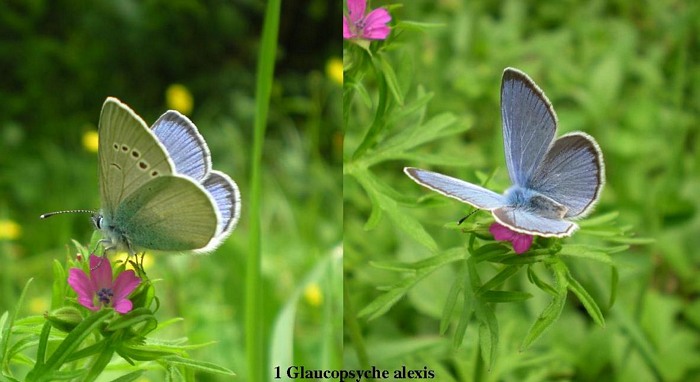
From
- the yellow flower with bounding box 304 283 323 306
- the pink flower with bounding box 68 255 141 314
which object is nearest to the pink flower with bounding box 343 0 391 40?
the pink flower with bounding box 68 255 141 314

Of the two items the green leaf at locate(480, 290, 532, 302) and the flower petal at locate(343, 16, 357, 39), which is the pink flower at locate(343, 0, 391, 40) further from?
the green leaf at locate(480, 290, 532, 302)

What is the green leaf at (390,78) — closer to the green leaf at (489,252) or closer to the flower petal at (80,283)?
the green leaf at (489,252)

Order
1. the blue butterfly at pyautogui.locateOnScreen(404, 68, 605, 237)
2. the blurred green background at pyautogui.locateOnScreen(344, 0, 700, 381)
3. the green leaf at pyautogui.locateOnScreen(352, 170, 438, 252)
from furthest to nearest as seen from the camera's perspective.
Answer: the blurred green background at pyautogui.locateOnScreen(344, 0, 700, 381) < the green leaf at pyautogui.locateOnScreen(352, 170, 438, 252) < the blue butterfly at pyautogui.locateOnScreen(404, 68, 605, 237)

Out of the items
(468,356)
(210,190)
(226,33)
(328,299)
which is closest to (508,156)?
(210,190)

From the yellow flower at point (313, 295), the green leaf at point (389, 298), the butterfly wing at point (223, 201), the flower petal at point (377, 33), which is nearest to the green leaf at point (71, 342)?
the butterfly wing at point (223, 201)

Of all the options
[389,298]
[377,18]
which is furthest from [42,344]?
[377,18]

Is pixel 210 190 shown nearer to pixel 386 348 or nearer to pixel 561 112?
pixel 386 348

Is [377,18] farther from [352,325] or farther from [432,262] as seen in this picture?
[352,325]
